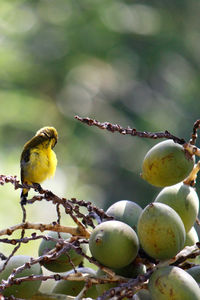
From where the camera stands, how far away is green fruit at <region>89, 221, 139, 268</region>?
Answer: 1426 millimetres

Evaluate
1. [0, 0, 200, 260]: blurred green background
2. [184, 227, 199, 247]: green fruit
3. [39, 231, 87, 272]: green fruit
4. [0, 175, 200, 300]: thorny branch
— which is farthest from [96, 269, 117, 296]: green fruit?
[0, 0, 200, 260]: blurred green background

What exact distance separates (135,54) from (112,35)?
0.81 metres

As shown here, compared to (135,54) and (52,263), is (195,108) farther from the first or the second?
(52,263)

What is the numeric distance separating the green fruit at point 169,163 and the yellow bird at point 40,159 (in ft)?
5.04

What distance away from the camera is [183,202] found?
1619mm

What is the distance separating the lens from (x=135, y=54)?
11.6 metres

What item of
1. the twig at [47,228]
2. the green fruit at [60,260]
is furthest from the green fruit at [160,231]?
the green fruit at [60,260]

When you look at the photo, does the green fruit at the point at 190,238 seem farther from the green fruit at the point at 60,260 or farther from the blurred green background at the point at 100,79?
the blurred green background at the point at 100,79

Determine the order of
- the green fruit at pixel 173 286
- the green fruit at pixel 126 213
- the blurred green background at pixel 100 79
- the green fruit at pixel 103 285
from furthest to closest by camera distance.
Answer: the blurred green background at pixel 100 79 → the green fruit at pixel 126 213 → the green fruit at pixel 103 285 → the green fruit at pixel 173 286

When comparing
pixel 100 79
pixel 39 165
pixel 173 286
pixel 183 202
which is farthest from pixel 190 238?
pixel 100 79

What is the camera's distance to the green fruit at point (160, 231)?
55.8 inches

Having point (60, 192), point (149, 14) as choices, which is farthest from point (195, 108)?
point (60, 192)

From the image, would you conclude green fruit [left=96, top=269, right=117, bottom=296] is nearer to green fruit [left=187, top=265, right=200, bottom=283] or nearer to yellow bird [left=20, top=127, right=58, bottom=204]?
green fruit [left=187, top=265, right=200, bottom=283]

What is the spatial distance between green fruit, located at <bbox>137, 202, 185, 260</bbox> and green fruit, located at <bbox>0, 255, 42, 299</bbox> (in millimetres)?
301
